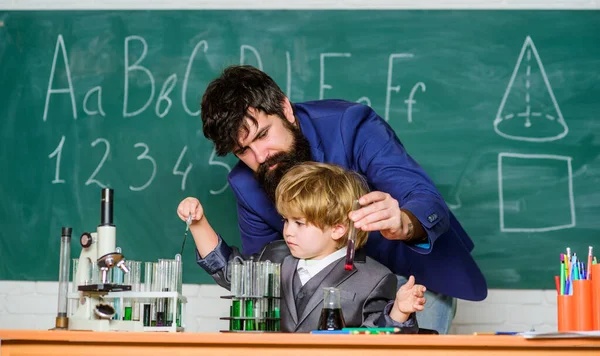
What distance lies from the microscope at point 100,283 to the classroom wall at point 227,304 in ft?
4.62

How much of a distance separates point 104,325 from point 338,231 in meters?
0.74

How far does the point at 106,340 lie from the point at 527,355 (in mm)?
666

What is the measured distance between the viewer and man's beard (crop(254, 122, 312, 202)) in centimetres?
213

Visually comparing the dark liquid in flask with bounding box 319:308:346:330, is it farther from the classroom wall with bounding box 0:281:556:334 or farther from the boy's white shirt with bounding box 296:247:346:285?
the classroom wall with bounding box 0:281:556:334

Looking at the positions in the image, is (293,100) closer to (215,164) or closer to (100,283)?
(215,164)

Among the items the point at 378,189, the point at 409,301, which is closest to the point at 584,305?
the point at 409,301

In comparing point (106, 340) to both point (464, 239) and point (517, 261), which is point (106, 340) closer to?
point (464, 239)

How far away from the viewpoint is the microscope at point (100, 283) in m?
1.45

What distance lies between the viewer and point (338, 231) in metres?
1.99

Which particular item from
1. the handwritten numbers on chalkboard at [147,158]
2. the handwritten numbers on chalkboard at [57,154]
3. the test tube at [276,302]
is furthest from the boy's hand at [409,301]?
the handwritten numbers on chalkboard at [57,154]

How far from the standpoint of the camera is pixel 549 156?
115 inches

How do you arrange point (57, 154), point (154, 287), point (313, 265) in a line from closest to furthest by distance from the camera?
point (154, 287) → point (313, 265) → point (57, 154)

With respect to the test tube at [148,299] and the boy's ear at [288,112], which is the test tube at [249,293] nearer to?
the test tube at [148,299]

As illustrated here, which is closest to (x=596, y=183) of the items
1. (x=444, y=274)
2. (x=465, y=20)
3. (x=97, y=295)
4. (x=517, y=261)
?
(x=517, y=261)
